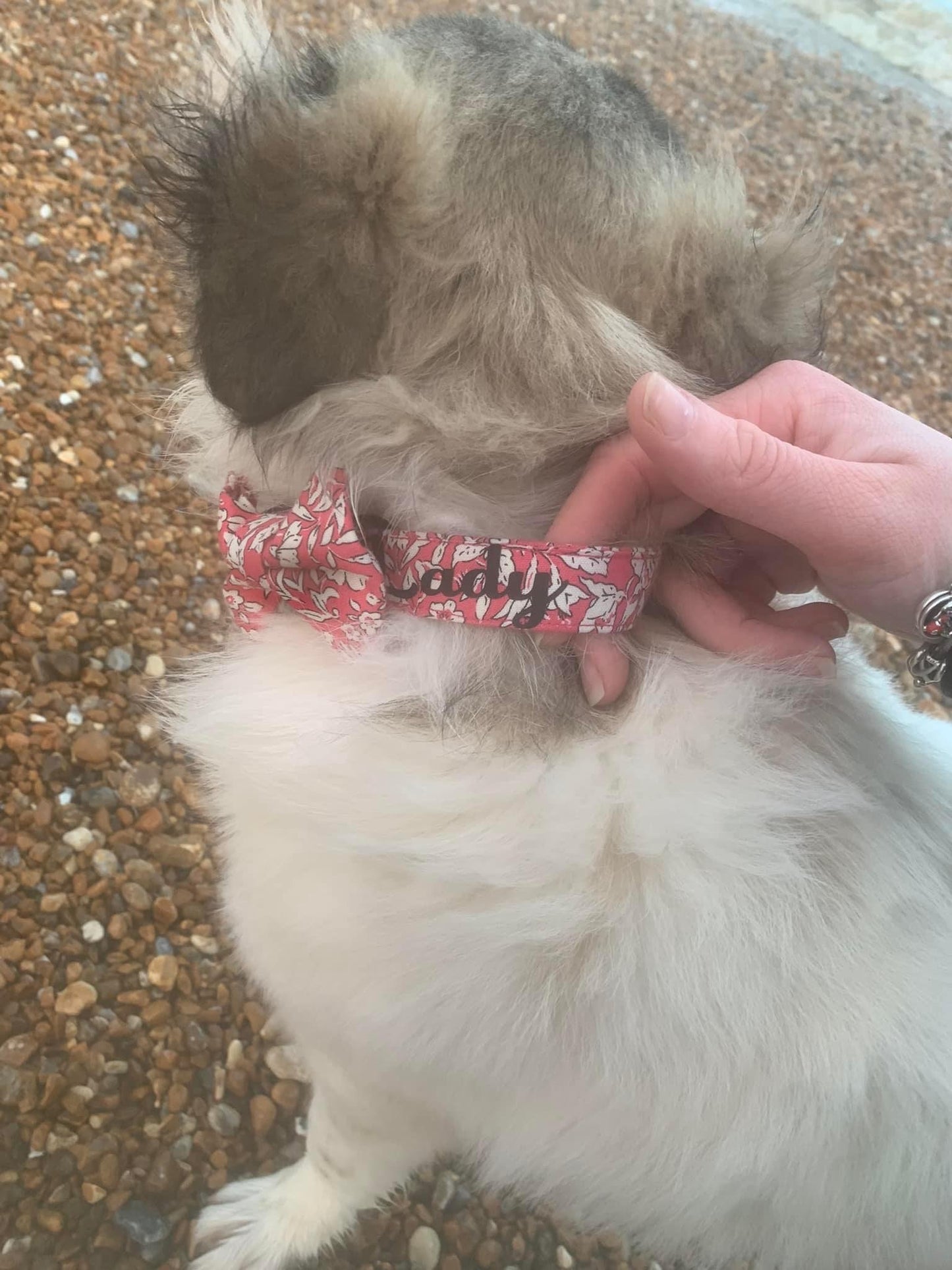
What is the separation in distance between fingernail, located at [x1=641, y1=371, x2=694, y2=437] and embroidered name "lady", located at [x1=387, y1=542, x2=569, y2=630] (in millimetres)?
125

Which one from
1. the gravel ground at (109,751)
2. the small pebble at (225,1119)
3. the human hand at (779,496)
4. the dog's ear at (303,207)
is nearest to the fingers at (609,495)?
the human hand at (779,496)

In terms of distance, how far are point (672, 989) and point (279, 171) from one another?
636 mm

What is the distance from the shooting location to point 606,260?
26.0 inches

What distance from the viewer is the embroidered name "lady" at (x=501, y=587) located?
62cm

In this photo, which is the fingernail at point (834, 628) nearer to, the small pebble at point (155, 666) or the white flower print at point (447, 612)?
the white flower print at point (447, 612)

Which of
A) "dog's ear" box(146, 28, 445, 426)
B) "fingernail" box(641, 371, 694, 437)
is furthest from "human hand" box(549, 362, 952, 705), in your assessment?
"dog's ear" box(146, 28, 445, 426)

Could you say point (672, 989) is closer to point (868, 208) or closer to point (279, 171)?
point (279, 171)

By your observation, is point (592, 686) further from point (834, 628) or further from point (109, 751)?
point (109, 751)

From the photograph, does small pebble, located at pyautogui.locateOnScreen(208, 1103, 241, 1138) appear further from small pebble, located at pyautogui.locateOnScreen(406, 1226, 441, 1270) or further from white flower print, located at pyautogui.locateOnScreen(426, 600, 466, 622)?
white flower print, located at pyautogui.locateOnScreen(426, 600, 466, 622)

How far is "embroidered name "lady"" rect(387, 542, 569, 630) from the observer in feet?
2.05

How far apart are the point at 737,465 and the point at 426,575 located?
0.77 feet

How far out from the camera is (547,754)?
0.64 m

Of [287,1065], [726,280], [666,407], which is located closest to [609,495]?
[666,407]

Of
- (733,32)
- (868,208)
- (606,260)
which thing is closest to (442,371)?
(606,260)
